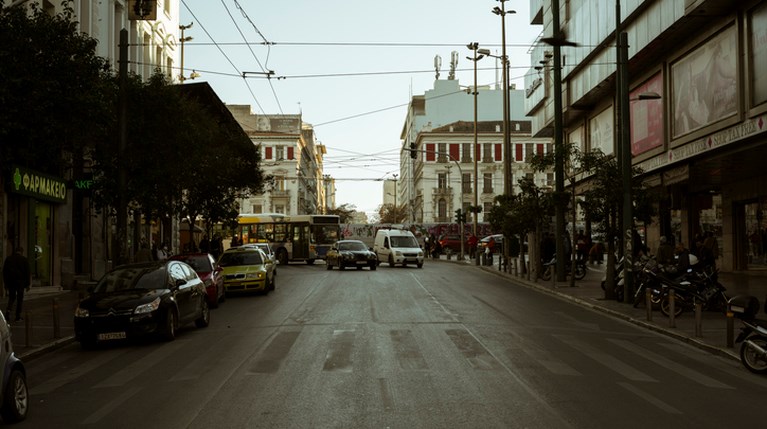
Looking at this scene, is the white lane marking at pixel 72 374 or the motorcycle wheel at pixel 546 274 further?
the motorcycle wheel at pixel 546 274

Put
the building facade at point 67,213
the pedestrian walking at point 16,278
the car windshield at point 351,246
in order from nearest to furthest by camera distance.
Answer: the pedestrian walking at point 16,278 < the building facade at point 67,213 < the car windshield at point 351,246

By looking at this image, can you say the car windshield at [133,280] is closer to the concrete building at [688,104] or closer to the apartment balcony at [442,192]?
the concrete building at [688,104]

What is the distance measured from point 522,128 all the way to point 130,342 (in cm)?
9931

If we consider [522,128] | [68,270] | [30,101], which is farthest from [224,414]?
[522,128]

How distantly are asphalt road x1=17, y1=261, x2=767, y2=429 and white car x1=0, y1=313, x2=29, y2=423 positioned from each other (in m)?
0.17

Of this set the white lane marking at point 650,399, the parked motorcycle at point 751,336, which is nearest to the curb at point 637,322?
the parked motorcycle at point 751,336

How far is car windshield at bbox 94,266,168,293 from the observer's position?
1477cm

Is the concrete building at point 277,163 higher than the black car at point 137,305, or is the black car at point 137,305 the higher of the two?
the concrete building at point 277,163

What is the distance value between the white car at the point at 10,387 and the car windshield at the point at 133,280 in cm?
673

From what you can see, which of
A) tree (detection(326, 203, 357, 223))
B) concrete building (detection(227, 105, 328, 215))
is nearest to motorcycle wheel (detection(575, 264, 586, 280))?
concrete building (detection(227, 105, 328, 215))

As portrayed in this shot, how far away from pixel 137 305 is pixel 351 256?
1049 inches

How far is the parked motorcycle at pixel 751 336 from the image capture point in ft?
35.8

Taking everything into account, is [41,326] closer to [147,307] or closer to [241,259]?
[147,307]

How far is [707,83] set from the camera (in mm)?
25141
